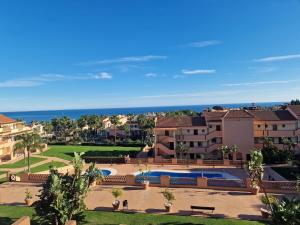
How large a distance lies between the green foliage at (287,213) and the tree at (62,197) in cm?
1153

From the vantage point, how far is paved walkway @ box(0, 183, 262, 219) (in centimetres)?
2538

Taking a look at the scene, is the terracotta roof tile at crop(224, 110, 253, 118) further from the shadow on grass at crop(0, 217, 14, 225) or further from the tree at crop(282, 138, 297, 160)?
the shadow on grass at crop(0, 217, 14, 225)

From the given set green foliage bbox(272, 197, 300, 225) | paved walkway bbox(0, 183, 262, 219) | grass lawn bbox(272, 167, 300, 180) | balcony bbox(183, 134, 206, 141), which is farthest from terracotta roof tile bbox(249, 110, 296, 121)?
green foliage bbox(272, 197, 300, 225)

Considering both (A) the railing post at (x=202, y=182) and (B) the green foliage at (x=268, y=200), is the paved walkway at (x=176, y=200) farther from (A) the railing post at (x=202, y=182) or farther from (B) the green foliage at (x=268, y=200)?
(B) the green foliage at (x=268, y=200)

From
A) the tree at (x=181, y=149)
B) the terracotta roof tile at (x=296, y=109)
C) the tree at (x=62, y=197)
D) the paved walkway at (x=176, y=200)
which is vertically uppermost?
the terracotta roof tile at (x=296, y=109)

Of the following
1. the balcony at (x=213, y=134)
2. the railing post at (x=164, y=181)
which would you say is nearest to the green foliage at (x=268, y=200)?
the railing post at (x=164, y=181)

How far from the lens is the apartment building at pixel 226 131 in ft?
177

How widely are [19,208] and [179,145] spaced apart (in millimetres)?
33713

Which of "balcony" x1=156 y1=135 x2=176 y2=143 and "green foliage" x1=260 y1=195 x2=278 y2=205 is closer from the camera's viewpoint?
"green foliage" x1=260 y1=195 x2=278 y2=205

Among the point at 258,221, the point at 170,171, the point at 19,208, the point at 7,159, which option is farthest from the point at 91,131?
the point at 258,221

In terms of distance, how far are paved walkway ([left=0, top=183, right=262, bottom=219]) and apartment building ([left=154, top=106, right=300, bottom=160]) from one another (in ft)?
78.2

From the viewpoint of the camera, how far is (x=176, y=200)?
28.4 m

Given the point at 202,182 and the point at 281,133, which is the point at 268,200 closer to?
the point at 202,182

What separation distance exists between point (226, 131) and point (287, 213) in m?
40.4
